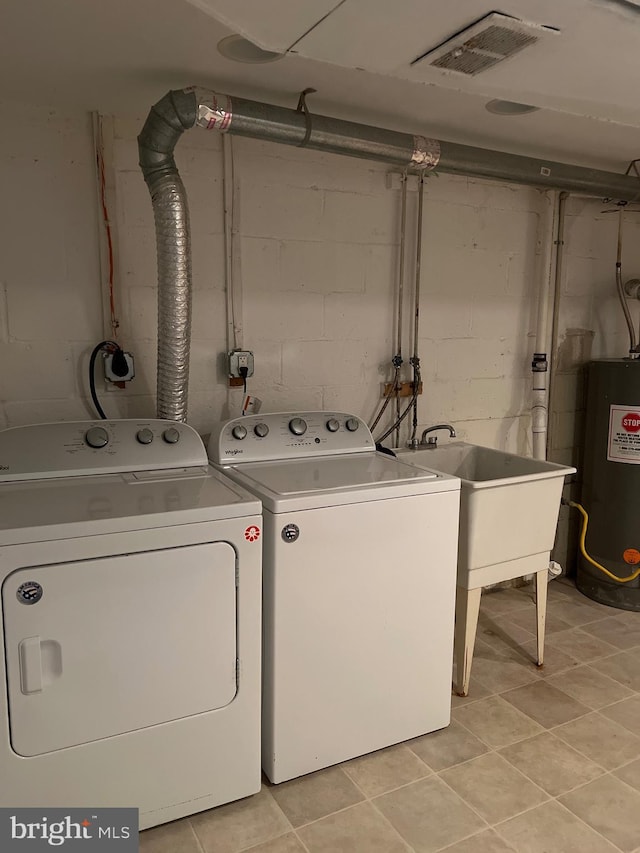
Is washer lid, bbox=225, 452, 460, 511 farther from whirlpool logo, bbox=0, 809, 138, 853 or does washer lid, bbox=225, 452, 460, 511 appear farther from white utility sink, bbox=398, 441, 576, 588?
whirlpool logo, bbox=0, 809, 138, 853

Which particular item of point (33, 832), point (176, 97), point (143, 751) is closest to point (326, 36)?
point (176, 97)

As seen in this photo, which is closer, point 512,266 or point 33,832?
point 33,832

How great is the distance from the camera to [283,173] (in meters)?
2.51

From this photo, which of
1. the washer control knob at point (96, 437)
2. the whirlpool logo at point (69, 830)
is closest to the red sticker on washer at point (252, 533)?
the washer control knob at point (96, 437)

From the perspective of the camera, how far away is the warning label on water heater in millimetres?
3082

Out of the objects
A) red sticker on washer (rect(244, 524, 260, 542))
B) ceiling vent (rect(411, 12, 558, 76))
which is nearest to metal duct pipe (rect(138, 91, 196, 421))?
red sticker on washer (rect(244, 524, 260, 542))

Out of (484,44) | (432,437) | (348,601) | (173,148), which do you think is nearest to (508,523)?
(432,437)

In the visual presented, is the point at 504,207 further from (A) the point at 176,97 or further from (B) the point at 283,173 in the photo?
(A) the point at 176,97

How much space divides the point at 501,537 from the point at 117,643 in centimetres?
142

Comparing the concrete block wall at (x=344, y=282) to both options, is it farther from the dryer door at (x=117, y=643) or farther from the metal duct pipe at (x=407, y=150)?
the dryer door at (x=117, y=643)

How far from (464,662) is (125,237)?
197 cm

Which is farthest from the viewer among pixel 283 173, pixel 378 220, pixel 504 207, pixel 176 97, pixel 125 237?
pixel 504 207

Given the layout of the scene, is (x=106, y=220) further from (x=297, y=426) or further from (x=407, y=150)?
(x=407, y=150)

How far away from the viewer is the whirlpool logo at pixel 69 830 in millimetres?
1579
